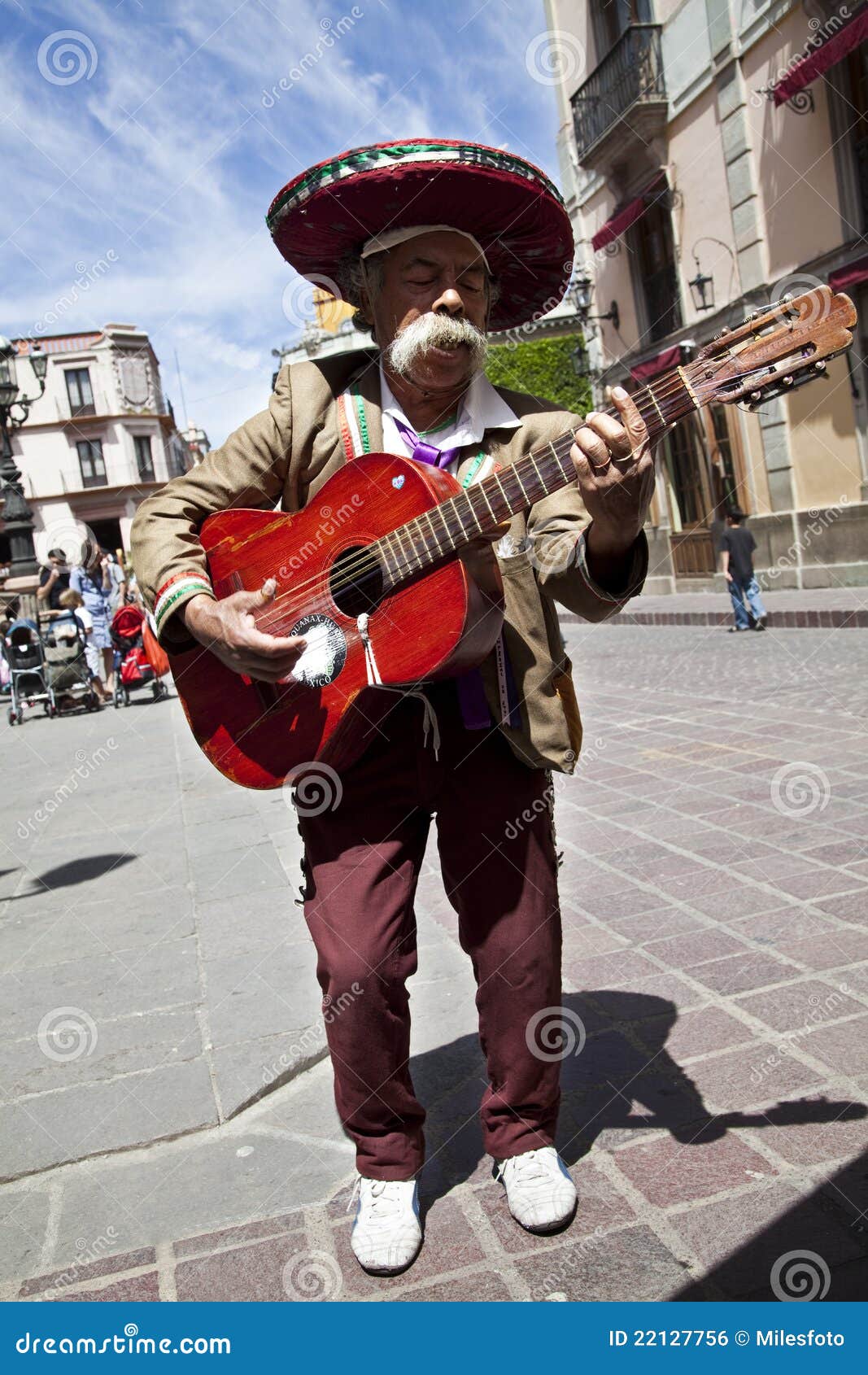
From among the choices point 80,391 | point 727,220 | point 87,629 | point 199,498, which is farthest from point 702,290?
point 80,391

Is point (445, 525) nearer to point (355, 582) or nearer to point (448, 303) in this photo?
point (355, 582)

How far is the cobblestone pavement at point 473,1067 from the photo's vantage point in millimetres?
2137

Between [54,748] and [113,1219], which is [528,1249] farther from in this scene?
[54,748]

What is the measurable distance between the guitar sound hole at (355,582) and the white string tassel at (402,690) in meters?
0.04

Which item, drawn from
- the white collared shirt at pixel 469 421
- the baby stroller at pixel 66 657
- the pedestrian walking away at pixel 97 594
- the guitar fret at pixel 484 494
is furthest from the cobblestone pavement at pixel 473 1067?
the pedestrian walking away at pixel 97 594

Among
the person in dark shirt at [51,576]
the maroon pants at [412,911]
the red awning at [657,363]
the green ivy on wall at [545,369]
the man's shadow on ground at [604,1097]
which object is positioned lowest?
the man's shadow on ground at [604,1097]

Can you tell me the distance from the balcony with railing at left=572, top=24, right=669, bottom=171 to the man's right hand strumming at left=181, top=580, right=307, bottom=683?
59.7ft

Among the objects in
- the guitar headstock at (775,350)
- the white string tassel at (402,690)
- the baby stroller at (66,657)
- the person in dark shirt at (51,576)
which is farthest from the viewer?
the person in dark shirt at (51,576)

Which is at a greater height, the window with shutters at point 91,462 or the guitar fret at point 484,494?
the window with shutters at point 91,462

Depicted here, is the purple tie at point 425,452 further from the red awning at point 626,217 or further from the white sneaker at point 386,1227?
the red awning at point 626,217

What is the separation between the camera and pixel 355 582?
2.29 metres

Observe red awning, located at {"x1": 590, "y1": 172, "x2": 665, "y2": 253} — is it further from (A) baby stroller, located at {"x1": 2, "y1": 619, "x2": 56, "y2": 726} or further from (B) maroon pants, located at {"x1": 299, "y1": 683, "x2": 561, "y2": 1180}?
(B) maroon pants, located at {"x1": 299, "y1": 683, "x2": 561, "y2": 1180}

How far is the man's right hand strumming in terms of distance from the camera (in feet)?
6.97
